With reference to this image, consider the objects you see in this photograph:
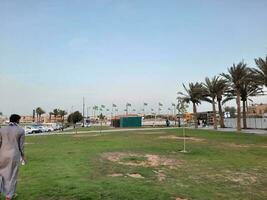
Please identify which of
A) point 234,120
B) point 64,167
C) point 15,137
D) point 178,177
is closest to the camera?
point 15,137

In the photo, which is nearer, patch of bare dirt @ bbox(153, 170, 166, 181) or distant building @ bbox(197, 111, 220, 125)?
patch of bare dirt @ bbox(153, 170, 166, 181)

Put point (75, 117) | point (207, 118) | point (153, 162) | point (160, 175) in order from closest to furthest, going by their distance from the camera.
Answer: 1. point (160, 175)
2. point (153, 162)
3. point (207, 118)
4. point (75, 117)

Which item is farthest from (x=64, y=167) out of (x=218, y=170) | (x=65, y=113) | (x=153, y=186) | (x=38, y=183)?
(x=65, y=113)

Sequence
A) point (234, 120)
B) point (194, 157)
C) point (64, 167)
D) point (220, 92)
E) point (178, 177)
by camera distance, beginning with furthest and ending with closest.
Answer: point (234, 120) < point (220, 92) < point (194, 157) < point (64, 167) < point (178, 177)

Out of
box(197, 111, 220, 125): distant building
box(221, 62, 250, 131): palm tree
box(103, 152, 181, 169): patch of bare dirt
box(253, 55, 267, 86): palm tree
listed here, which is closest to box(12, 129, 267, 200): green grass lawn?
box(103, 152, 181, 169): patch of bare dirt

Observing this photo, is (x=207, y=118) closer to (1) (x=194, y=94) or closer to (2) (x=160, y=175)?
(1) (x=194, y=94)

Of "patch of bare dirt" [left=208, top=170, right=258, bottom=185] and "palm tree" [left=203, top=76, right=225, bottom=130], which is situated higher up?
"palm tree" [left=203, top=76, right=225, bottom=130]

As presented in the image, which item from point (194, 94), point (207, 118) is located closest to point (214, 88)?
point (194, 94)

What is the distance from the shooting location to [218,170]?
47.1ft

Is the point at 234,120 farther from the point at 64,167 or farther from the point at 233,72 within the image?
the point at 64,167

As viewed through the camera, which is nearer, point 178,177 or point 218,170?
point 178,177

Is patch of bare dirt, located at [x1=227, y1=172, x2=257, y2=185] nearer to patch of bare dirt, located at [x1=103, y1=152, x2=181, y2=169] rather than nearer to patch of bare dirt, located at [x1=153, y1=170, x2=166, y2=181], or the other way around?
patch of bare dirt, located at [x1=153, y1=170, x2=166, y2=181]

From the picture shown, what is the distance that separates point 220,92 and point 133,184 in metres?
54.9

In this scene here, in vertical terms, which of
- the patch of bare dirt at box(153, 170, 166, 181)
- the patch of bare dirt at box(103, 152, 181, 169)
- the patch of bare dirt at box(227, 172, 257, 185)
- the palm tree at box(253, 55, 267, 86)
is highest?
the palm tree at box(253, 55, 267, 86)
